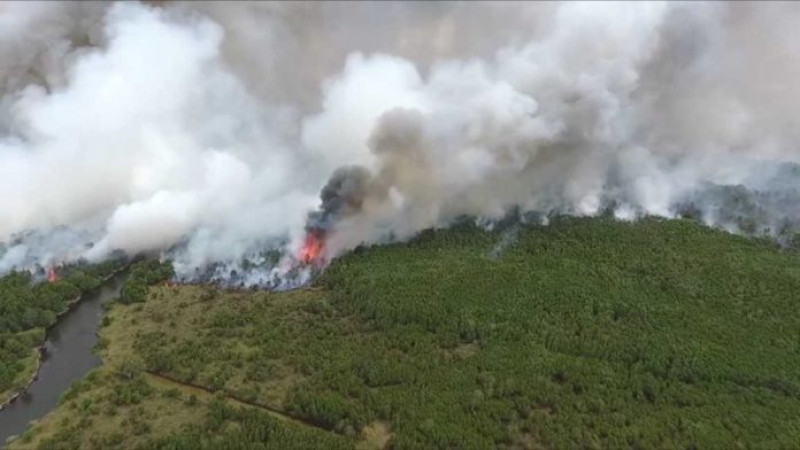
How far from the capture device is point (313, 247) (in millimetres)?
72625

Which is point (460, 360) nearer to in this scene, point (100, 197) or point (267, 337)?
point (267, 337)

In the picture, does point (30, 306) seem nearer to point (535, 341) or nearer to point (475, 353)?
point (475, 353)

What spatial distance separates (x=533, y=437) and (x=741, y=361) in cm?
1597

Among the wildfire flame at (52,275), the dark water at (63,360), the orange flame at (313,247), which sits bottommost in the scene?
the dark water at (63,360)

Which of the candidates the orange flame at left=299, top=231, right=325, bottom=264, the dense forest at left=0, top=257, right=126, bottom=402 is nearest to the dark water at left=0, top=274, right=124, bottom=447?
the dense forest at left=0, top=257, right=126, bottom=402

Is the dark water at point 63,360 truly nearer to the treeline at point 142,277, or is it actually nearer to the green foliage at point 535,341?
the treeline at point 142,277

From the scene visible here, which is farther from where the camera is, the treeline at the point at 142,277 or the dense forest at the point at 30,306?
the treeline at the point at 142,277

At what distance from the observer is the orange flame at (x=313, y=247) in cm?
7194

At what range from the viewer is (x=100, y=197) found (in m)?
75.6

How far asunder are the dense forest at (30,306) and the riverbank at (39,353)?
8 centimetres

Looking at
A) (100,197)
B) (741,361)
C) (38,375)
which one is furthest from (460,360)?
(100,197)

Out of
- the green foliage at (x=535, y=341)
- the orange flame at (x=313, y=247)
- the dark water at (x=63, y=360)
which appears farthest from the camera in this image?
the orange flame at (x=313, y=247)

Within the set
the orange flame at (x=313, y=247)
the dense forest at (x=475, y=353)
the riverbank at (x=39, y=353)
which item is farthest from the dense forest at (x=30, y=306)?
the orange flame at (x=313, y=247)

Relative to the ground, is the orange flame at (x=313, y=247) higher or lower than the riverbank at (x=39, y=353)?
higher
